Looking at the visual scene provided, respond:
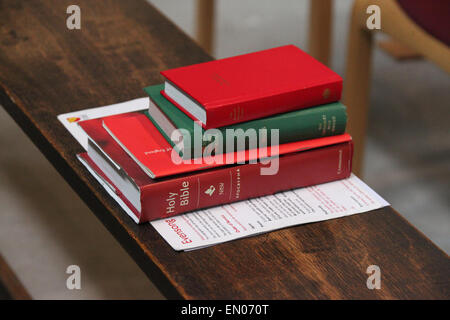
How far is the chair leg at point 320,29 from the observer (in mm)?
1866

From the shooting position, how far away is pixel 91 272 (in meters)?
1.44

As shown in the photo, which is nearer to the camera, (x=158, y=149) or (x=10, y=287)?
(x=158, y=149)

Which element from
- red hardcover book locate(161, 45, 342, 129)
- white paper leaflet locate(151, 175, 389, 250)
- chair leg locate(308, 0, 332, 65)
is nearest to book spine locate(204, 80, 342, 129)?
red hardcover book locate(161, 45, 342, 129)

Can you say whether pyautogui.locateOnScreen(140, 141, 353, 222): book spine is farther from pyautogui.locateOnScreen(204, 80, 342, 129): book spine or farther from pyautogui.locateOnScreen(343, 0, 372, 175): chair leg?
pyautogui.locateOnScreen(343, 0, 372, 175): chair leg

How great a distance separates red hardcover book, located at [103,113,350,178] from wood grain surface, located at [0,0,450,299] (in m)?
0.06

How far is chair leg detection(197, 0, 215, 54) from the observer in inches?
77.7

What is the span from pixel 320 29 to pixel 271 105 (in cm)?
103

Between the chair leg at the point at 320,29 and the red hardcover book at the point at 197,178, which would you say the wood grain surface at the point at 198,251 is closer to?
the red hardcover book at the point at 197,178

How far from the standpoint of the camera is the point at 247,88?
0.92 metres

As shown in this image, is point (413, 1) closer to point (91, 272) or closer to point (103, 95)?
point (103, 95)

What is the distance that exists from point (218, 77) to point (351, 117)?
66cm

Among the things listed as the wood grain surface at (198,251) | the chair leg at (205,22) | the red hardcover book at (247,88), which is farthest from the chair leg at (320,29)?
the red hardcover book at (247,88)

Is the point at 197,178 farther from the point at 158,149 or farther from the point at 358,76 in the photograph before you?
the point at 358,76

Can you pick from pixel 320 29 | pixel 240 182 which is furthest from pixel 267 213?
pixel 320 29
